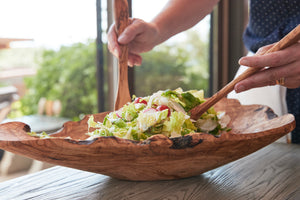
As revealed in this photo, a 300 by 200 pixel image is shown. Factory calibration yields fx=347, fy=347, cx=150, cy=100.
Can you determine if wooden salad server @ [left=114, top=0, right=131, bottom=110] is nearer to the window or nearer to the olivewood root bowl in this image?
the olivewood root bowl

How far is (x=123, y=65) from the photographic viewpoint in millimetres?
1202

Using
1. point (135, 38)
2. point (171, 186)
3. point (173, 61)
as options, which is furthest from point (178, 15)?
point (173, 61)

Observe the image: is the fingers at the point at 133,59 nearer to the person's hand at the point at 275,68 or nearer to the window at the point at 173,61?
the person's hand at the point at 275,68

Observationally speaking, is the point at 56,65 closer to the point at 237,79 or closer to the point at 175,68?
the point at 175,68

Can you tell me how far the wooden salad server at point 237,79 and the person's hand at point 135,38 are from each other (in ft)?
1.19

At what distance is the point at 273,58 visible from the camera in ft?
2.81

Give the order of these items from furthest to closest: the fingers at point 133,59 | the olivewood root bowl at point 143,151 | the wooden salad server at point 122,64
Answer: the fingers at point 133,59
the wooden salad server at point 122,64
the olivewood root bowl at point 143,151

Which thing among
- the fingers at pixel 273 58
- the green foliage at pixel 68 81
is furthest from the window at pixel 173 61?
the fingers at pixel 273 58

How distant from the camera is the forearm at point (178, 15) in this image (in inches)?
53.7

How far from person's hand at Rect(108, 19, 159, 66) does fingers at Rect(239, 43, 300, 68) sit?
46 cm

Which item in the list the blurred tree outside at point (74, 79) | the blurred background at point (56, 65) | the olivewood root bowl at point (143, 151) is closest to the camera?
the olivewood root bowl at point (143, 151)

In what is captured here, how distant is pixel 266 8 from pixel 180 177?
91cm

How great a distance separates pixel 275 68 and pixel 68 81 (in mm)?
2004

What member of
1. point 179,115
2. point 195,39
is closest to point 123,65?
point 179,115
